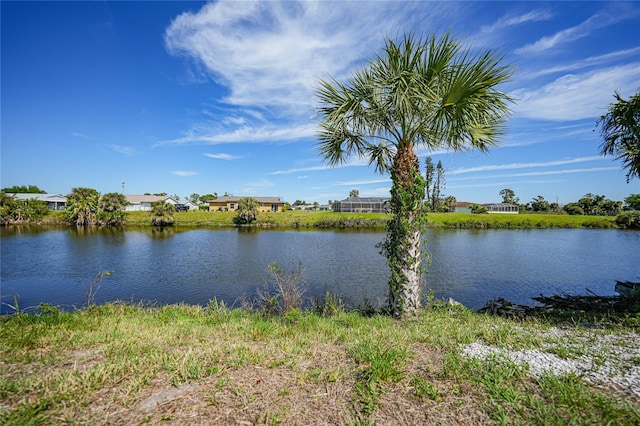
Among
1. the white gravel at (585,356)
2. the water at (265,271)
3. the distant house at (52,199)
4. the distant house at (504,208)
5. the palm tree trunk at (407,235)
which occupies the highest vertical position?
the distant house at (52,199)

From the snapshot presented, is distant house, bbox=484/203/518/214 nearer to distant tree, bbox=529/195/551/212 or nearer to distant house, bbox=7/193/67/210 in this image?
distant tree, bbox=529/195/551/212

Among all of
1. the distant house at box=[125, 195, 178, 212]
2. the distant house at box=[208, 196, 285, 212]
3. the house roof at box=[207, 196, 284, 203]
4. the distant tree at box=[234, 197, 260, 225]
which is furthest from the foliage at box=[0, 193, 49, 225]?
the distant tree at box=[234, 197, 260, 225]

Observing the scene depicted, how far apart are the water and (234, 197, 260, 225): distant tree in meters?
25.9

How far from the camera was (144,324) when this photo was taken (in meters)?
5.52

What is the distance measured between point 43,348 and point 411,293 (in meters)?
7.18

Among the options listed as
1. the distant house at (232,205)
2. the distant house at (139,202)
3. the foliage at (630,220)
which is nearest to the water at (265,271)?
the foliage at (630,220)

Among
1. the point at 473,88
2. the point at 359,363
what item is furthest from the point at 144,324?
the point at 473,88

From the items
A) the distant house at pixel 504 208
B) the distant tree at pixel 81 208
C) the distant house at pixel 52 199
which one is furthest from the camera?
the distant house at pixel 504 208

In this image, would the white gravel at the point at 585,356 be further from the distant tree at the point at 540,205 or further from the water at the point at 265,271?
the distant tree at the point at 540,205

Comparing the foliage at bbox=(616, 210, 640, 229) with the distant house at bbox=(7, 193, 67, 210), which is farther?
the distant house at bbox=(7, 193, 67, 210)

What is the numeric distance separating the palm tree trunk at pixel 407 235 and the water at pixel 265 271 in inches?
153

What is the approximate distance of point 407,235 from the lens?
23.1 feet

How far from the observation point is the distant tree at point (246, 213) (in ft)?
176

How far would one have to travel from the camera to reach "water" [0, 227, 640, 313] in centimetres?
1332
